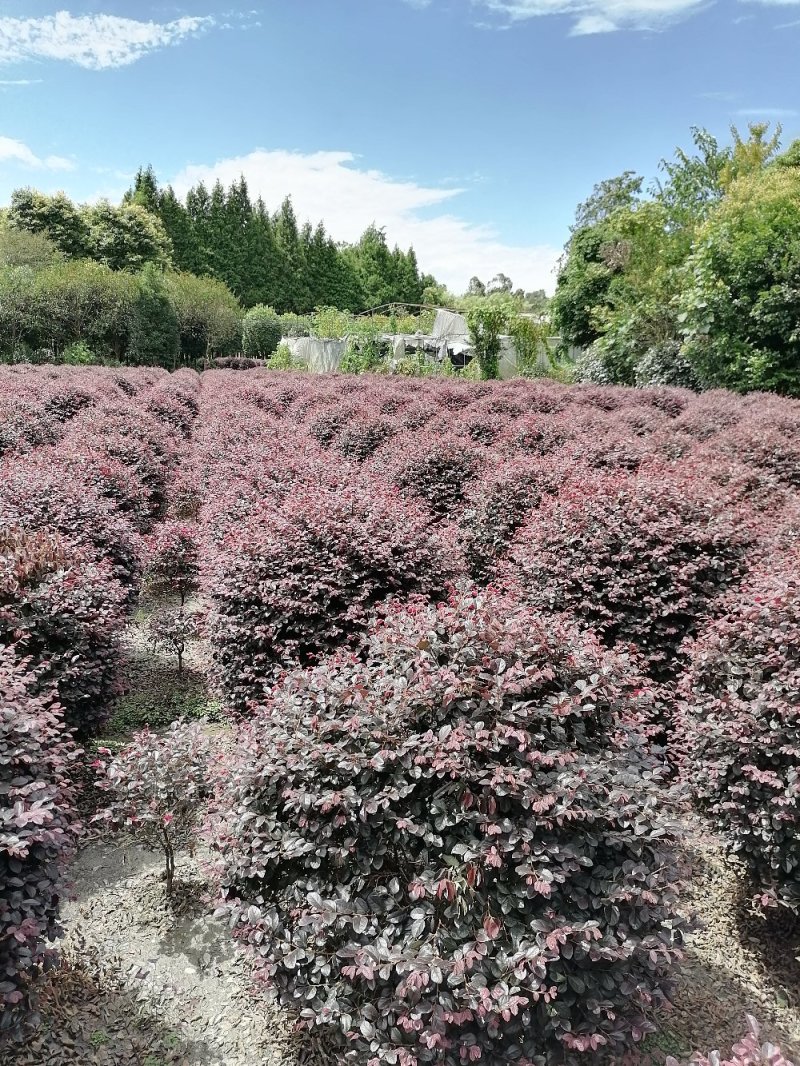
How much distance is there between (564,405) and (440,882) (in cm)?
951

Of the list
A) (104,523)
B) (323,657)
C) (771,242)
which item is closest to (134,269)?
(771,242)

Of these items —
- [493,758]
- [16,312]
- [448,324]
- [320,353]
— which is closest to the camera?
[493,758]

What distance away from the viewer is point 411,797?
6.56 ft

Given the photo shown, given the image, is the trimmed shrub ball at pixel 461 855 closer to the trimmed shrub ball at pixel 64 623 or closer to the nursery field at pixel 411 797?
the nursery field at pixel 411 797

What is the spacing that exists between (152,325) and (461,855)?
3146 centimetres

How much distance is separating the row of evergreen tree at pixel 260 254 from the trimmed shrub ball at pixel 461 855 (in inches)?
2066

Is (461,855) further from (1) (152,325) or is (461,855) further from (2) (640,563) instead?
(1) (152,325)

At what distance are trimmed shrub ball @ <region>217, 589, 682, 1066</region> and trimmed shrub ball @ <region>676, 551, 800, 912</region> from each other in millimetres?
506

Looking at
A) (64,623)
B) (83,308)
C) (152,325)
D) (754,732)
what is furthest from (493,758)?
(152,325)

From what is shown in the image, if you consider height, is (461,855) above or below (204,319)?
below

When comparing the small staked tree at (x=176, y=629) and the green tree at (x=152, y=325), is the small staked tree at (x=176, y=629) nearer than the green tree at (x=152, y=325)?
Yes

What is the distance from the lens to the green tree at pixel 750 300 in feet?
39.9

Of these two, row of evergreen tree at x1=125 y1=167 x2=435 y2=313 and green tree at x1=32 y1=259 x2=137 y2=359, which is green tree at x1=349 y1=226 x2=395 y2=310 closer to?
row of evergreen tree at x1=125 y1=167 x2=435 y2=313

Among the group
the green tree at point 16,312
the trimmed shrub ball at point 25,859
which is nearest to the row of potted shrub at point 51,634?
the trimmed shrub ball at point 25,859
